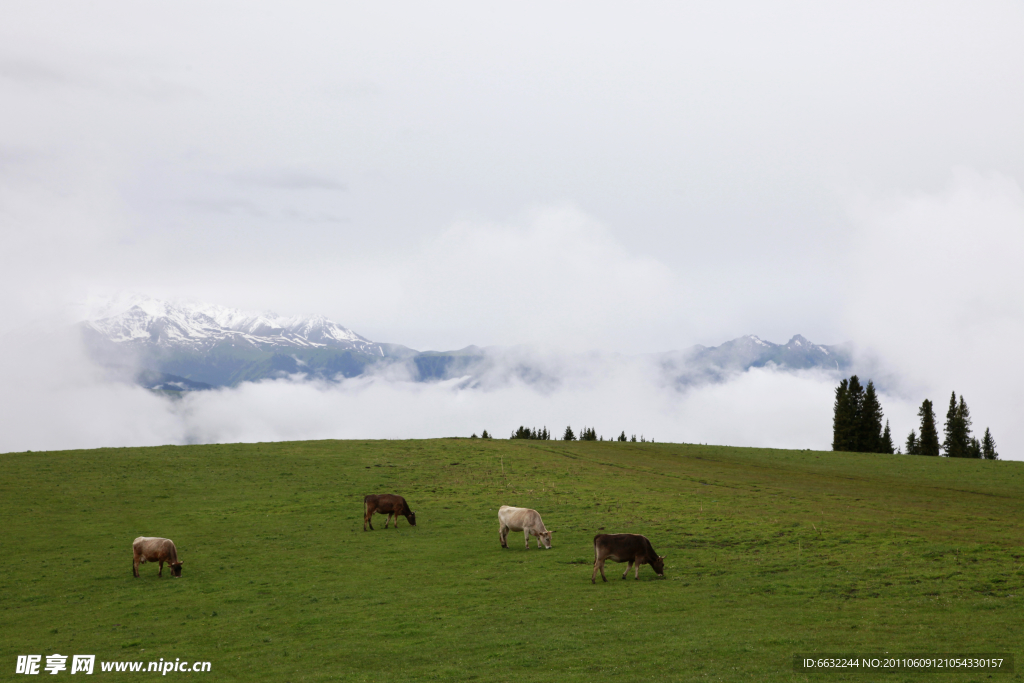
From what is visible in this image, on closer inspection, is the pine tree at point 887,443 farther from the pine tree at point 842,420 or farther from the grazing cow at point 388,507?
the grazing cow at point 388,507

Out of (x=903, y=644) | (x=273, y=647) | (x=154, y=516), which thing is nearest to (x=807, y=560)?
(x=903, y=644)

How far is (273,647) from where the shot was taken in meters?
21.7

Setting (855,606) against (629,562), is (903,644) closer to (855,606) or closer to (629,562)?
(855,606)

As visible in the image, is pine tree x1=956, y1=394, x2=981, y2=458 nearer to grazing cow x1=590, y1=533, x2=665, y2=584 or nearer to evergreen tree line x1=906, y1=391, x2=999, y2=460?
evergreen tree line x1=906, y1=391, x2=999, y2=460

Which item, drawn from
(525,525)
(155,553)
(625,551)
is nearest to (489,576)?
(525,525)

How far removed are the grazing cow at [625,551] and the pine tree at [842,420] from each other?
99646mm

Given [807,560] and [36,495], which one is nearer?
[807,560]

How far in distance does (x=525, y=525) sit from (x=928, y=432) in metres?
108

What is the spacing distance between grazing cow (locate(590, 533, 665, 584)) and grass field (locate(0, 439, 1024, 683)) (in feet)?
2.24

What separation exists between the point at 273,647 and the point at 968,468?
2824 inches

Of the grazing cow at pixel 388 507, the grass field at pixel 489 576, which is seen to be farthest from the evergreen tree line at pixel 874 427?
the grazing cow at pixel 388 507

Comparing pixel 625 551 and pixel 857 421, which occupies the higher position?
pixel 857 421

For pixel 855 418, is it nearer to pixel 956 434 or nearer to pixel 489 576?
pixel 956 434

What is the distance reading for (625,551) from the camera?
28.0 metres
